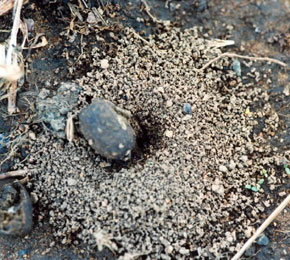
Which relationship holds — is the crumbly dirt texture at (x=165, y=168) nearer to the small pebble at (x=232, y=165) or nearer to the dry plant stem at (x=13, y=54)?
the small pebble at (x=232, y=165)

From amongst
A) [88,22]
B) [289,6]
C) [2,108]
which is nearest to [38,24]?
[88,22]

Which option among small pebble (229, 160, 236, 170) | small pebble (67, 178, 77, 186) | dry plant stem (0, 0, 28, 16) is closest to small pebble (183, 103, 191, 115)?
small pebble (229, 160, 236, 170)

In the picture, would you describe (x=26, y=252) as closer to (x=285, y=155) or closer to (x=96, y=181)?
(x=96, y=181)

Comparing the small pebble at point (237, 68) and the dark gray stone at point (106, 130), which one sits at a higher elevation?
the small pebble at point (237, 68)

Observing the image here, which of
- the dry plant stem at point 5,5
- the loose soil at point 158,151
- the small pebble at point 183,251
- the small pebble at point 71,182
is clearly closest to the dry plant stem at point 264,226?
the loose soil at point 158,151

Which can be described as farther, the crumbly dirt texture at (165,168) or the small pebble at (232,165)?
the small pebble at (232,165)

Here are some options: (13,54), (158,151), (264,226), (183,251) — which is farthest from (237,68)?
(13,54)
